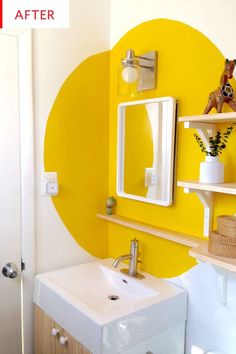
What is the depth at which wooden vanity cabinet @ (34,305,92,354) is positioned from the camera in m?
1.45

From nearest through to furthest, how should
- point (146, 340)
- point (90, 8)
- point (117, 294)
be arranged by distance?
point (146, 340)
point (117, 294)
point (90, 8)

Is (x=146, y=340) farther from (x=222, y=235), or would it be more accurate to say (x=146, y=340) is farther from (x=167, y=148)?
(x=167, y=148)

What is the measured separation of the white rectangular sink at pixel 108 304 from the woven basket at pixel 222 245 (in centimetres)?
38

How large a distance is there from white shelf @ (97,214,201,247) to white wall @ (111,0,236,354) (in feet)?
0.43

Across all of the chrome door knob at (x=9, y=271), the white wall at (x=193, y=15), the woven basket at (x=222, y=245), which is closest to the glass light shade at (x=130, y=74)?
the white wall at (x=193, y=15)

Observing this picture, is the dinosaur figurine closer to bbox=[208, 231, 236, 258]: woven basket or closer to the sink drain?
bbox=[208, 231, 236, 258]: woven basket

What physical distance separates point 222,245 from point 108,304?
2.05 ft

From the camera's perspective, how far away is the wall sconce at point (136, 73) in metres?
1.64

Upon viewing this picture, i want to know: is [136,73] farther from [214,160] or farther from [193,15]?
[214,160]

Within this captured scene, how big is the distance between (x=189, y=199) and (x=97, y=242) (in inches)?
28.3

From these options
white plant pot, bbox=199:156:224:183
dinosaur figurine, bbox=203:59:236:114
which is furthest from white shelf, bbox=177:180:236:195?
dinosaur figurine, bbox=203:59:236:114

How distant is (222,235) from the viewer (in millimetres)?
1254

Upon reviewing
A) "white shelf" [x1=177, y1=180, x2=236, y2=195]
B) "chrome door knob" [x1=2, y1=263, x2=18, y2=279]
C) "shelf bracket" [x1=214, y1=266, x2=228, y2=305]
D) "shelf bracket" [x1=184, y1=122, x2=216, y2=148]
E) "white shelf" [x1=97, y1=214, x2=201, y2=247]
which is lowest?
"chrome door knob" [x1=2, y1=263, x2=18, y2=279]

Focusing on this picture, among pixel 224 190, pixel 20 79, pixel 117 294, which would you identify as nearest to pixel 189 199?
pixel 224 190
